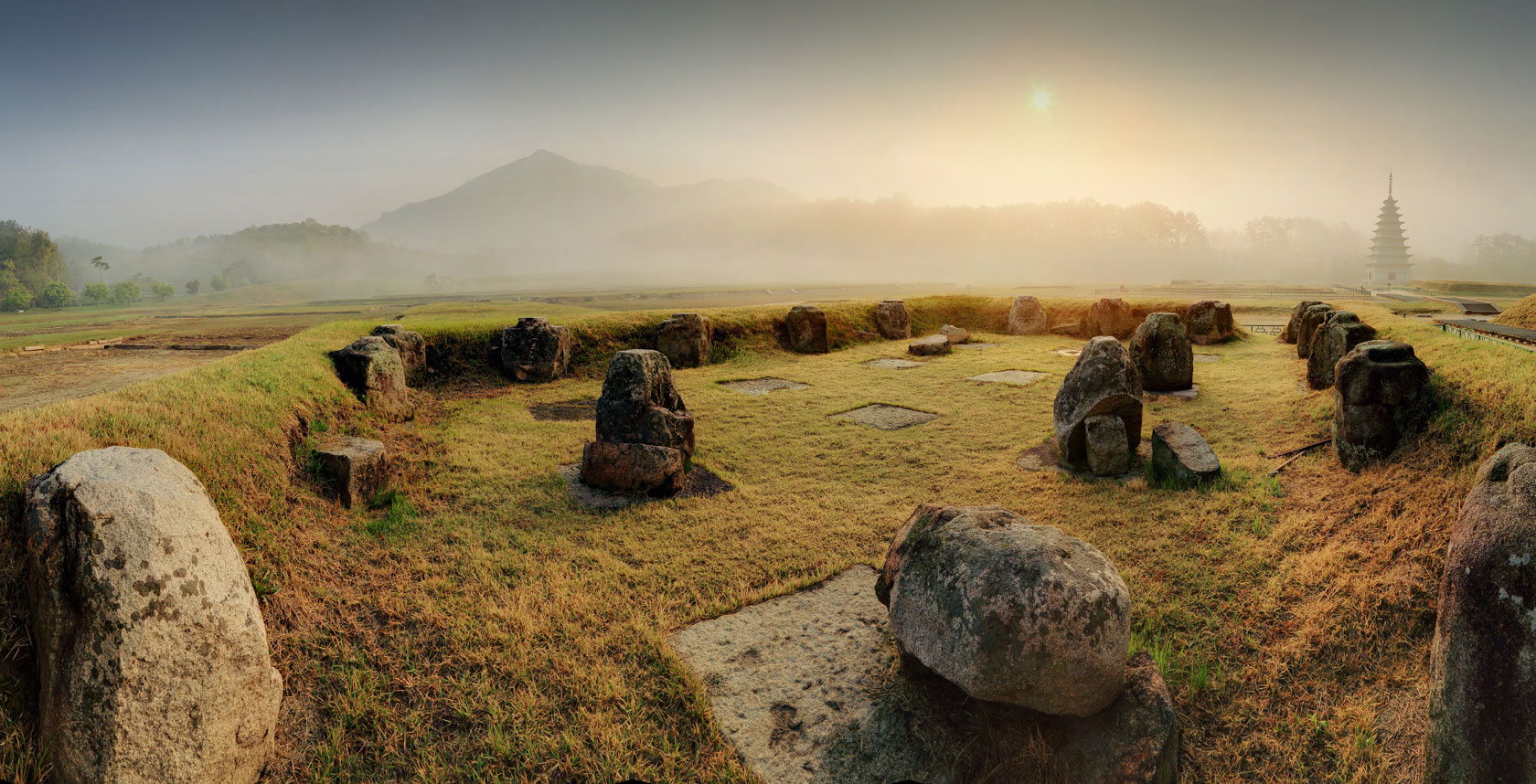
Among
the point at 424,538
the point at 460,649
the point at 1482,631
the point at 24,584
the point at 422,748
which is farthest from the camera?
the point at 424,538

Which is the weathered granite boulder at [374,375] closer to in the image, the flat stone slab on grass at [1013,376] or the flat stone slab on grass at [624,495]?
the flat stone slab on grass at [624,495]

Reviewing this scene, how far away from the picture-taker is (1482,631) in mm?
3199

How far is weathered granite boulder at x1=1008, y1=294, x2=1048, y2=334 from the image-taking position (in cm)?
2427

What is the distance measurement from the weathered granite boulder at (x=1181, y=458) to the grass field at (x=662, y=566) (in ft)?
1.00

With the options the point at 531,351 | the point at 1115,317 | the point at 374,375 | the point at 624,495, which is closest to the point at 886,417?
the point at 624,495

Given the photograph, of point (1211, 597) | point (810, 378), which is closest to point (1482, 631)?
point (1211, 597)

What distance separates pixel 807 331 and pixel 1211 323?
12.7 m

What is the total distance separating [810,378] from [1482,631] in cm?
1318

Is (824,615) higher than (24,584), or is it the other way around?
(24,584)

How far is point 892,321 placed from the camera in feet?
77.5

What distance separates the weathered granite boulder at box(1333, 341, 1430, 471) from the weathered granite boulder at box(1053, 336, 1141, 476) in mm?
2132

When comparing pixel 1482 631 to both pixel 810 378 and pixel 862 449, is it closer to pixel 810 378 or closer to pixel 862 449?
pixel 862 449

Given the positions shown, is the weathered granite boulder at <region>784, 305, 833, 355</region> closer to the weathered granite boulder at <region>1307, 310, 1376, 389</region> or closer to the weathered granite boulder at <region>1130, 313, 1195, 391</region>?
the weathered granite boulder at <region>1130, 313, 1195, 391</region>

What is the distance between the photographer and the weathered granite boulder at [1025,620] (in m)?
3.29
